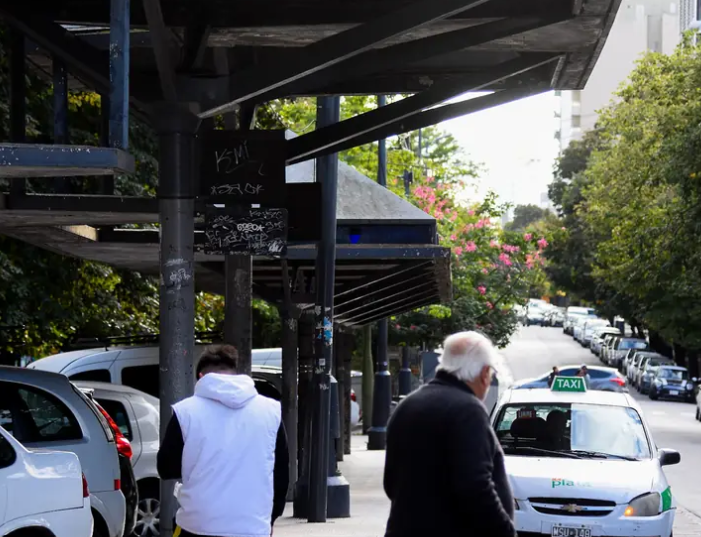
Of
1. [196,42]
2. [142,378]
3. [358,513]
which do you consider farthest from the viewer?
[142,378]

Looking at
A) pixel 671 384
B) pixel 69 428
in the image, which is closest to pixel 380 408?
pixel 69 428

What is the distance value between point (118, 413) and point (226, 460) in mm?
6911

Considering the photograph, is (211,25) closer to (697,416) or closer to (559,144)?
(697,416)

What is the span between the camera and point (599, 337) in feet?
253

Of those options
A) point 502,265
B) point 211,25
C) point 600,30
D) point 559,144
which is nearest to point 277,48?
point 211,25

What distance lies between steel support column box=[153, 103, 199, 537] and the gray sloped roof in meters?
6.05

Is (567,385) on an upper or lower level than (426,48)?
lower

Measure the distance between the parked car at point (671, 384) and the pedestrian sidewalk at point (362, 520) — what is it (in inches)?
1219

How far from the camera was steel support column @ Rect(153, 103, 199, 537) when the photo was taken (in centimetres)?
856

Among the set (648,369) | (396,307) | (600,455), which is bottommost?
(648,369)

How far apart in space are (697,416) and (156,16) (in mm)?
35176

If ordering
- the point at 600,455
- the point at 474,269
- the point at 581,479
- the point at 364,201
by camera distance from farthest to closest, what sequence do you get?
1. the point at 474,269
2. the point at 364,201
3. the point at 600,455
4. the point at 581,479

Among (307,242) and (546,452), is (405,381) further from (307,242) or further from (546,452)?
(307,242)

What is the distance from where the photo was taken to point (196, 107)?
8828 mm
